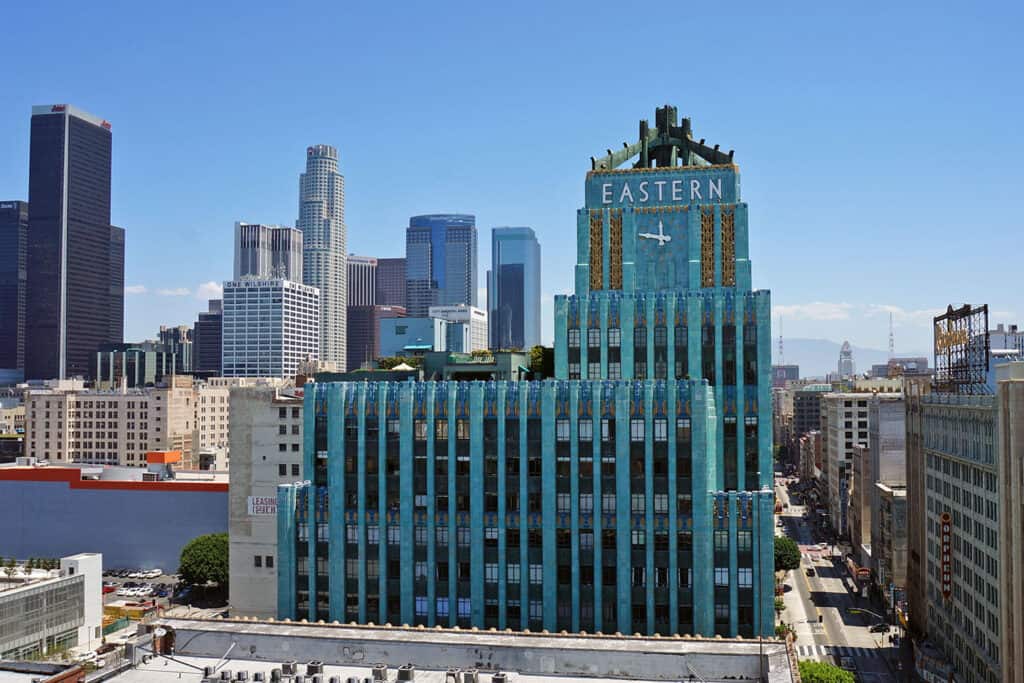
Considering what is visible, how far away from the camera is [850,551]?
19775cm

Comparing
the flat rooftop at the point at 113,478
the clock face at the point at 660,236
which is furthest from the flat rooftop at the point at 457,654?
the flat rooftop at the point at 113,478

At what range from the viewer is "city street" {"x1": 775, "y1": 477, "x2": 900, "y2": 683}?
126 meters

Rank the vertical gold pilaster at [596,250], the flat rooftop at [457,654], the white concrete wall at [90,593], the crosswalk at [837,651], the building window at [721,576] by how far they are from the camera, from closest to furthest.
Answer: the flat rooftop at [457,654] → the building window at [721,576] → the vertical gold pilaster at [596,250] → the crosswalk at [837,651] → the white concrete wall at [90,593]

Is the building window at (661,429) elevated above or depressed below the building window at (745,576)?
above

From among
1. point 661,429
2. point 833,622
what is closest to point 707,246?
point 661,429

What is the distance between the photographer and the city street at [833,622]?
126m

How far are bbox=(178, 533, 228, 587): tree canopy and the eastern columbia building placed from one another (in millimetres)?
62188

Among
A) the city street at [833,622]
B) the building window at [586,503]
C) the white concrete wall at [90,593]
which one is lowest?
the city street at [833,622]

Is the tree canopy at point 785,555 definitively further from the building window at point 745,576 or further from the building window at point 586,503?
the building window at point 586,503

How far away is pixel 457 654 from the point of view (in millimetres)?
63219

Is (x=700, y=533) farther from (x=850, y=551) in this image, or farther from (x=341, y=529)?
(x=850, y=551)

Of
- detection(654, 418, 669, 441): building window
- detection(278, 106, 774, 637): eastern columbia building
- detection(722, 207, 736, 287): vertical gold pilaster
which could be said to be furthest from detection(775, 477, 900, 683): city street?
detection(722, 207, 736, 287): vertical gold pilaster

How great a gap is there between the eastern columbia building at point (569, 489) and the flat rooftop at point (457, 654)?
83.6ft

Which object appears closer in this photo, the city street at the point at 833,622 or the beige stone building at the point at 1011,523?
the beige stone building at the point at 1011,523
